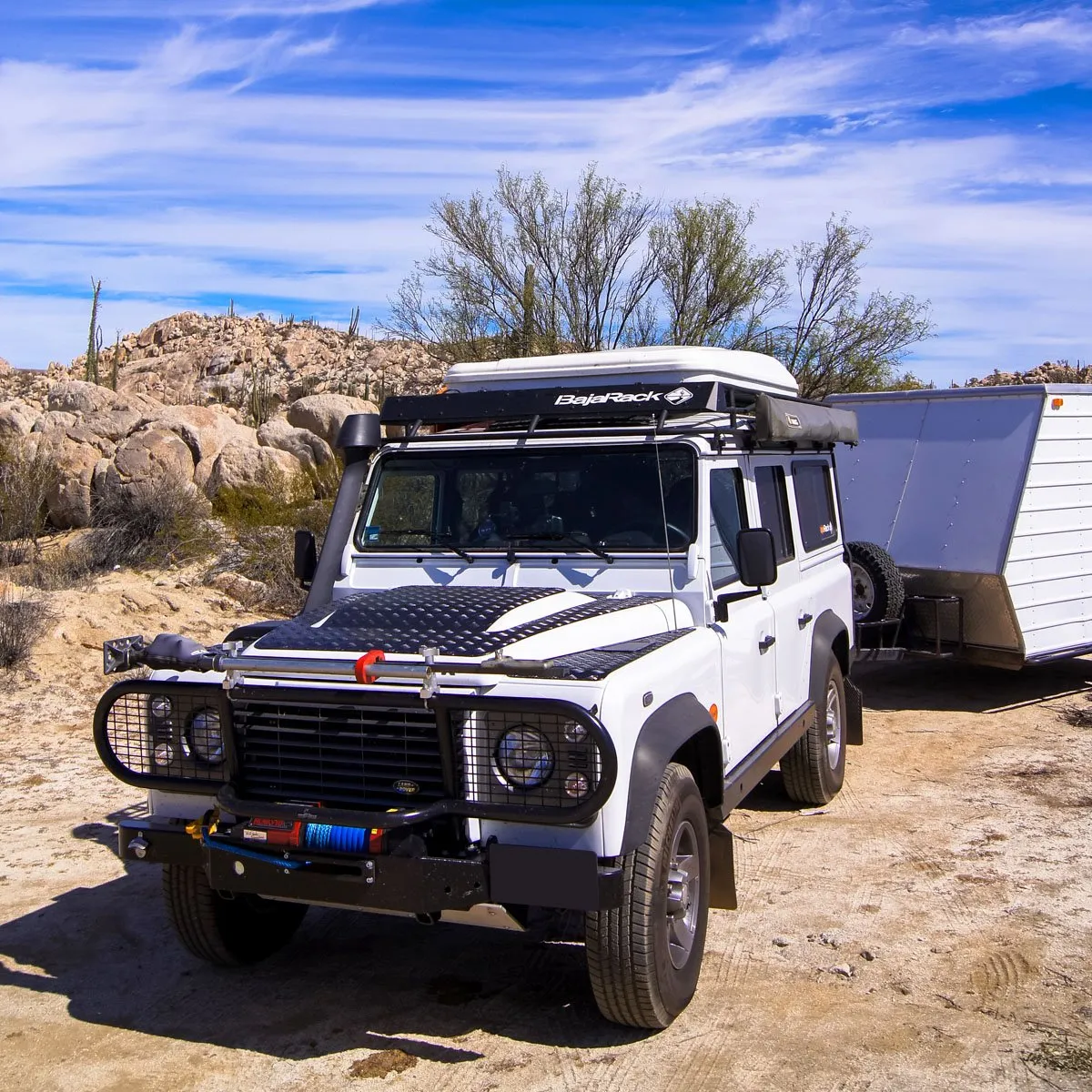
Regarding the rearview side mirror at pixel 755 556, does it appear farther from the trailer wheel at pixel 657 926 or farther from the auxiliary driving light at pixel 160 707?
the auxiliary driving light at pixel 160 707

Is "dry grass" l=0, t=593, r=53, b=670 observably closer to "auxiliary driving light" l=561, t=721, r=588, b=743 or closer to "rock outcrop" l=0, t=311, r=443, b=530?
"rock outcrop" l=0, t=311, r=443, b=530

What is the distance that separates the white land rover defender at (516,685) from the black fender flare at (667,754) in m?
0.01

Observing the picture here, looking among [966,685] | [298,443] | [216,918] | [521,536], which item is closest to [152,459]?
[298,443]

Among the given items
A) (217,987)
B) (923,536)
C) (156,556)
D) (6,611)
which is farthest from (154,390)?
(217,987)

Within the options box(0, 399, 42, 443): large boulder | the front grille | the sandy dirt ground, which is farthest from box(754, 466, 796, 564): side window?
box(0, 399, 42, 443): large boulder

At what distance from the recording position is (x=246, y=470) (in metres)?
17.7

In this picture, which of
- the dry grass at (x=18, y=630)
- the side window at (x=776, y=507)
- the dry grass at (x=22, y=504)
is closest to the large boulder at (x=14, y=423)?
the dry grass at (x=22, y=504)

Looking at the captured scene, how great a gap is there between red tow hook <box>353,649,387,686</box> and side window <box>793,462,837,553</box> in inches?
134

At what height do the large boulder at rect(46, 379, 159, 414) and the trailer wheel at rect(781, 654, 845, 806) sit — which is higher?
the large boulder at rect(46, 379, 159, 414)

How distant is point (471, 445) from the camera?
5621 millimetres

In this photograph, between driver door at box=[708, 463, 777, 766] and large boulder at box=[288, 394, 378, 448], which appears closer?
driver door at box=[708, 463, 777, 766]

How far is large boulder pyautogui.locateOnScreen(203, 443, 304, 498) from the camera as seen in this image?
690 inches

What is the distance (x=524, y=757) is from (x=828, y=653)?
347 cm

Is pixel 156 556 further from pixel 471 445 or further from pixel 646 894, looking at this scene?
pixel 646 894
